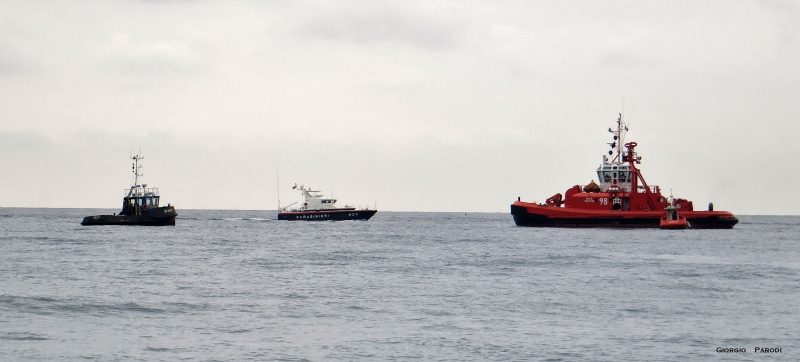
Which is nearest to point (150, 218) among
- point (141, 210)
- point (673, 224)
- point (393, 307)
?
point (141, 210)

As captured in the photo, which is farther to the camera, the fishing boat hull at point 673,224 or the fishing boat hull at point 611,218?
the fishing boat hull at point 611,218

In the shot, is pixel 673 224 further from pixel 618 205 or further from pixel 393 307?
pixel 393 307

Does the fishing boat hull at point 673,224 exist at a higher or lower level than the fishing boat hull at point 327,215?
lower

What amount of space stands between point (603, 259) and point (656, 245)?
18.5m

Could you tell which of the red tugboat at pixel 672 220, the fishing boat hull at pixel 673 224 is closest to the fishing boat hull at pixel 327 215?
the fishing boat hull at pixel 673 224

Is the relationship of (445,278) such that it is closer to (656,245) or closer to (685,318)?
(685,318)

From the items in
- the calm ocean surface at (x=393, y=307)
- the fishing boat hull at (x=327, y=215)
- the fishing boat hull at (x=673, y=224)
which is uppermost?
the fishing boat hull at (x=327, y=215)

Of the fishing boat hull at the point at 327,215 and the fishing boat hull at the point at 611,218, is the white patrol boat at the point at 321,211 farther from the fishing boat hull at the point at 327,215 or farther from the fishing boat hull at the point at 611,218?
the fishing boat hull at the point at 611,218

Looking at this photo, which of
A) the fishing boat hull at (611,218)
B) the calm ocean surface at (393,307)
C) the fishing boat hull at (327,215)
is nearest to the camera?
the calm ocean surface at (393,307)

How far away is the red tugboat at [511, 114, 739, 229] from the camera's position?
9456 centimetres

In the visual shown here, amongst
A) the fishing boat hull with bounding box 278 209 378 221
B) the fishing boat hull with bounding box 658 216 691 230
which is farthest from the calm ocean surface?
the fishing boat hull with bounding box 278 209 378 221

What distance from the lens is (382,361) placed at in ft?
68.9

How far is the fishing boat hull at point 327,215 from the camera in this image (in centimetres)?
13425

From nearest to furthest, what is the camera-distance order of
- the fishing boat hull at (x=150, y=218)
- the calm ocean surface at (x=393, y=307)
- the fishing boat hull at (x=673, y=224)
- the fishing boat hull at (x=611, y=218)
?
the calm ocean surface at (x=393, y=307), the fishing boat hull at (x=673, y=224), the fishing boat hull at (x=611, y=218), the fishing boat hull at (x=150, y=218)
